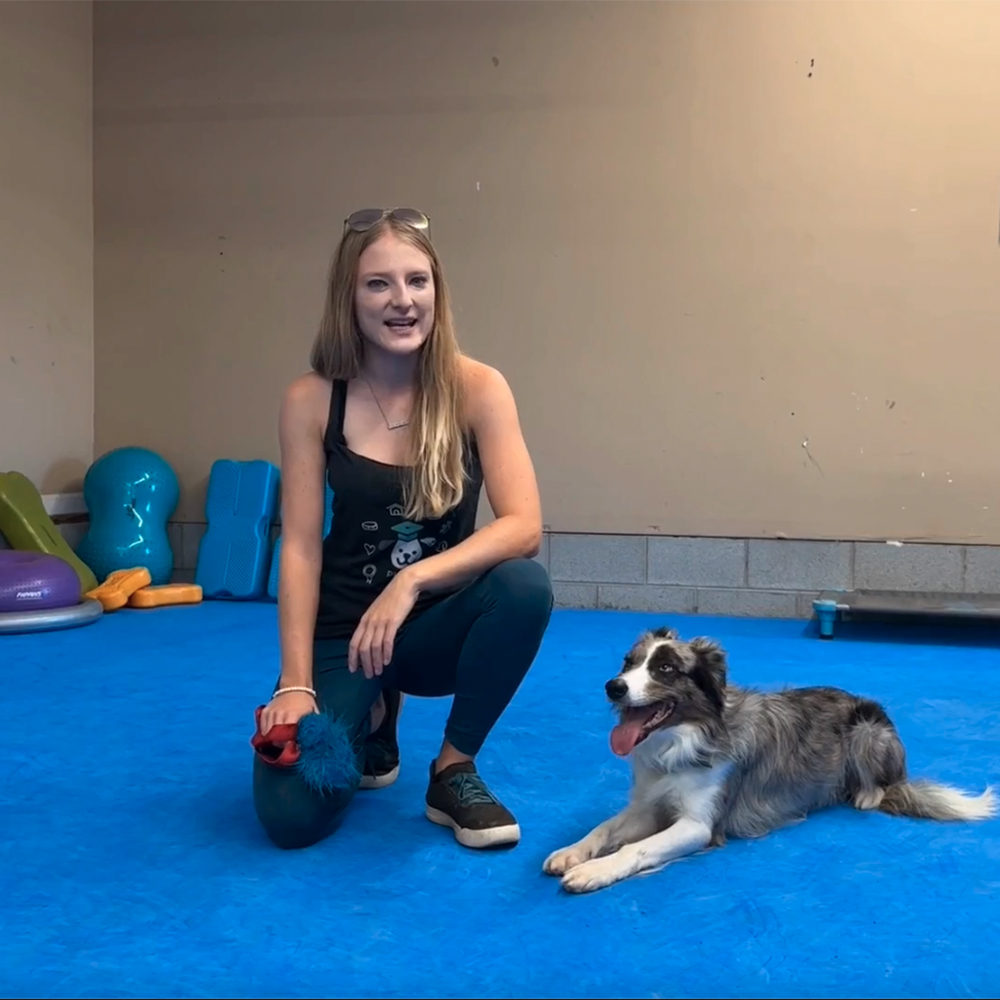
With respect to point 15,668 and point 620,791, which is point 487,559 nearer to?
point 620,791

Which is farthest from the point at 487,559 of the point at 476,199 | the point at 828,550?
the point at 476,199

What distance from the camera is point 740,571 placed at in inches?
199

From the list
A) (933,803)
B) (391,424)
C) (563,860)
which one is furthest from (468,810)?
(933,803)

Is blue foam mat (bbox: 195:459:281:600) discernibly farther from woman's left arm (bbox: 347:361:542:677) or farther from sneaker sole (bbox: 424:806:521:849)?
sneaker sole (bbox: 424:806:521:849)

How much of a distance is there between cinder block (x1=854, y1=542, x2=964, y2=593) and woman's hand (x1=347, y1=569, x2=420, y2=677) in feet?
11.4

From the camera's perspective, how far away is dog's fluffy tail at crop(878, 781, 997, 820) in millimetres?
2209

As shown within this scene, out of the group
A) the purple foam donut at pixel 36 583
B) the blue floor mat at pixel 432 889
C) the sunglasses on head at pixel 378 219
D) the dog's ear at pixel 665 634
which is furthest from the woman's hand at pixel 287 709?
the purple foam donut at pixel 36 583

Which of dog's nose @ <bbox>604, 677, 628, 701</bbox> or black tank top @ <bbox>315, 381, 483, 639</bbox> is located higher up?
black tank top @ <bbox>315, 381, 483, 639</bbox>

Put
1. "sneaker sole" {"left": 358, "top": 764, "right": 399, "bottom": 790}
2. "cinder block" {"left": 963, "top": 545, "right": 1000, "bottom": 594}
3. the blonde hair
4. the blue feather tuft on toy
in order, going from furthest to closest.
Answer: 1. "cinder block" {"left": 963, "top": 545, "right": 1000, "bottom": 594}
2. "sneaker sole" {"left": 358, "top": 764, "right": 399, "bottom": 790}
3. the blonde hair
4. the blue feather tuft on toy

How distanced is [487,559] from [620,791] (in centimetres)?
69

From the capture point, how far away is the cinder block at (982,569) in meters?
4.78

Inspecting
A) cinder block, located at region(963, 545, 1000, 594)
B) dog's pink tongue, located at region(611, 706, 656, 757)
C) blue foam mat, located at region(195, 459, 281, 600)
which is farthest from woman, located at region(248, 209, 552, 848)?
cinder block, located at region(963, 545, 1000, 594)

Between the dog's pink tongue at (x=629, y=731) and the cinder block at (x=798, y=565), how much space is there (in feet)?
10.4

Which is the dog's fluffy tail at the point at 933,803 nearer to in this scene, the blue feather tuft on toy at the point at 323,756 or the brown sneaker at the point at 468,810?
the brown sneaker at the point at 468,810
